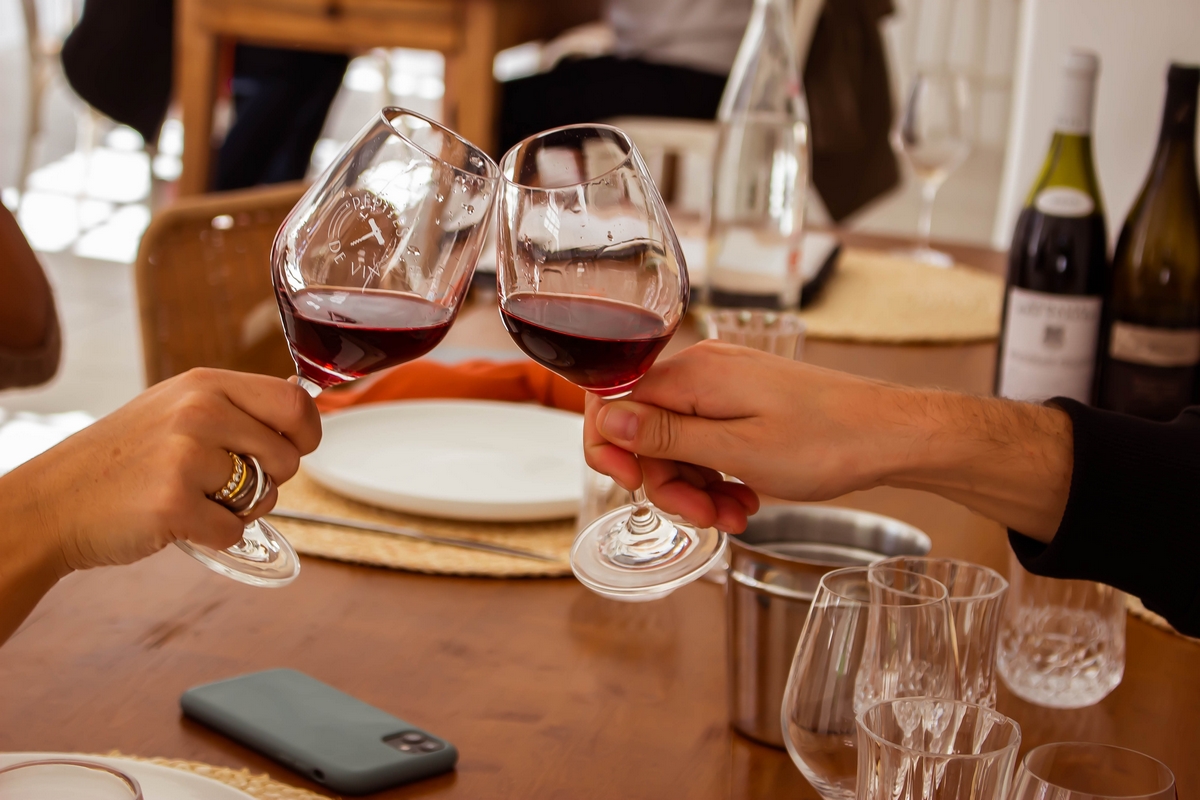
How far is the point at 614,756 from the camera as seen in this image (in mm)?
636

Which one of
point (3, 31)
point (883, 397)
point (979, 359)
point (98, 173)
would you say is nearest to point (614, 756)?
point (883, 397)

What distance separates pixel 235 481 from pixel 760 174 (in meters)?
1.05

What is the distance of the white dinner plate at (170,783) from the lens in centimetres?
54

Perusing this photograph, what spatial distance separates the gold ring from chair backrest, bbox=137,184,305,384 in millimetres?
800

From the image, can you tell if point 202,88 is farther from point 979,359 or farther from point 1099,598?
point 1099,598

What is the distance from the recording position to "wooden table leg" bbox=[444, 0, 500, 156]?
103 inches

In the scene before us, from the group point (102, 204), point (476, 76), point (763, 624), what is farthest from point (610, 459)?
point (102, 204)

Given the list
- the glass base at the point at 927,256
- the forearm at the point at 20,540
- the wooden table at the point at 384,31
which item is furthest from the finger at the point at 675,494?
the wooden table at the point at 384,31

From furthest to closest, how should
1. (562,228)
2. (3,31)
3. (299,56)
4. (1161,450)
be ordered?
(3,31) < (299,56) < (1161,450) < (562,228)

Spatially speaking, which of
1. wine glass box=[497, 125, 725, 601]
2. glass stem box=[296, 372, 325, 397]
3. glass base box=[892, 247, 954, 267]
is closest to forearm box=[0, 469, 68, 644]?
glass stem box=[296, 372, 325, 397]

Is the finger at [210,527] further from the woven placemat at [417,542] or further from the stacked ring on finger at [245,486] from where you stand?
the woven placemat at [417,542]

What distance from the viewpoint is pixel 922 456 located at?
28.9 inches

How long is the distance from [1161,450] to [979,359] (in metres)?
0.71

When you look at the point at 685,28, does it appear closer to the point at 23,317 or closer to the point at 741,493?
the point at 23,317
